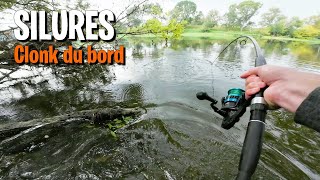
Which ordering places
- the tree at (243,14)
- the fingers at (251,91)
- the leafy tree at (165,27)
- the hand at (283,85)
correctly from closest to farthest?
the hand at (283,85)
the fingers at (251,91)
the leafy tree at (165,27)
the tree at (243,14)

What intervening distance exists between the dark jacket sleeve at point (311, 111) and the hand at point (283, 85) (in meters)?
0.06

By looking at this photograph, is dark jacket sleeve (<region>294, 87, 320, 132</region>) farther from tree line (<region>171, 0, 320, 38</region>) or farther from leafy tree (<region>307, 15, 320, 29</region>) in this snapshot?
leafy tree (<region>307, 15, 320, 29</region>)

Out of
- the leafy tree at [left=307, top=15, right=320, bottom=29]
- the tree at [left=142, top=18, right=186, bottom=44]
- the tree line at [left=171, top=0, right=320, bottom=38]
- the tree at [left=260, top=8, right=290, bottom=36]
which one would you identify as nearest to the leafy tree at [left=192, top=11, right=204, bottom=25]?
the tree line at [left=171, top=0, right=320, bottom=38]

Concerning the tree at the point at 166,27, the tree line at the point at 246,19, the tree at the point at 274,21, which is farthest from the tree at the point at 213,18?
the tree at the point at 166,27

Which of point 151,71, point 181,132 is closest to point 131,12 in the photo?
point 151,71

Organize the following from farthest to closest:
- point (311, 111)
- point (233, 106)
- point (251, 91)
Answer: point (233, 106)
point (251, 91)
point (311, 111)

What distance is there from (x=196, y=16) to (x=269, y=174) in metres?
129

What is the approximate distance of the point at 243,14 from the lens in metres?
117

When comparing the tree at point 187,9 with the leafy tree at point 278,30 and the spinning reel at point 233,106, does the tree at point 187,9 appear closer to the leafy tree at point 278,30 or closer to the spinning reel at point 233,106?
the leafy tree at point 278,30

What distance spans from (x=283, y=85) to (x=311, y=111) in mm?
335

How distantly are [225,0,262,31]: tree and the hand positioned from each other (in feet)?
406

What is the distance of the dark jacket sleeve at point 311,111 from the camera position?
1.02 metres

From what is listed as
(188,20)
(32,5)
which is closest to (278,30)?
(188,20)

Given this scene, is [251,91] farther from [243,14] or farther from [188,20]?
[243,14]
